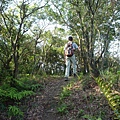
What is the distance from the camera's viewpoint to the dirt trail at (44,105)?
250 inches

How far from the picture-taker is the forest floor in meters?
5.87

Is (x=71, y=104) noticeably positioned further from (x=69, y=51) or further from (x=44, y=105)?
(x=69, y=51)

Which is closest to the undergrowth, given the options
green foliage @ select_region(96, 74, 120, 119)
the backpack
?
the backpack

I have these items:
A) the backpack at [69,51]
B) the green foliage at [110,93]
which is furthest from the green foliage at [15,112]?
the backpack at [69,51]

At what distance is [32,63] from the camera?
12508 millimetres

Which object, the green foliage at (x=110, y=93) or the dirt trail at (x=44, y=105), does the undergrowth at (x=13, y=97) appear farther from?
the green foliage at (x=110, y=93)

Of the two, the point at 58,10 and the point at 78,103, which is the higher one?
the point at 58,10

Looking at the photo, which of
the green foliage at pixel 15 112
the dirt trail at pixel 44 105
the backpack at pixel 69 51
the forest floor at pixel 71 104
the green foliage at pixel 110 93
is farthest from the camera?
the backpack at pixel 69 51

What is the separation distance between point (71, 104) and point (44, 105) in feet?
3.44

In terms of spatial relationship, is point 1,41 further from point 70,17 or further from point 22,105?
point 70,17

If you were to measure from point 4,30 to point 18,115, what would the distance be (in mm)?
4138

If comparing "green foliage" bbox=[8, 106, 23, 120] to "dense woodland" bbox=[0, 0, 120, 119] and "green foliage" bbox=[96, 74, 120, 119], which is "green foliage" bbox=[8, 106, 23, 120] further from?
"green foliage" bbox=[96, 74, 120, 119]

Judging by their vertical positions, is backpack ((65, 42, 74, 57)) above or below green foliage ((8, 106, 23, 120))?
above

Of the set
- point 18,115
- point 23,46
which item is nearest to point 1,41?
point 23,46
